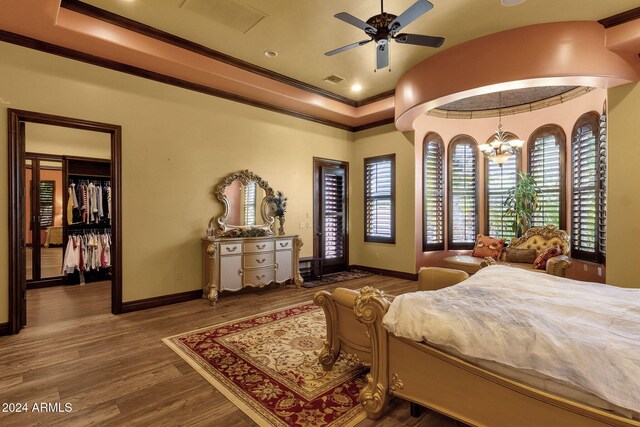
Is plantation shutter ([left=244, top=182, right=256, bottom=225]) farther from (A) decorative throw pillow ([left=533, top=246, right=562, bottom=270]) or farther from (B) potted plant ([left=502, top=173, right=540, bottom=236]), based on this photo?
(B) potted plant ([left=502, top=173, right=540, bottom=236])

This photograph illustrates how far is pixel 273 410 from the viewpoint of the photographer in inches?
81.6

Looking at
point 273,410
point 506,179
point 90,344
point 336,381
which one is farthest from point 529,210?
point 90,344

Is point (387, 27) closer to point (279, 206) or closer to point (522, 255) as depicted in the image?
point (279, 206)

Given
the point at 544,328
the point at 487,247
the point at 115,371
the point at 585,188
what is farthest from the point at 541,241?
the point at 115,371

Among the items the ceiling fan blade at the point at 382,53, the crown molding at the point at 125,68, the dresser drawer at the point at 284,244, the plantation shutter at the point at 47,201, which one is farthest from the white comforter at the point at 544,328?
the plantation shutter at the point at 47,201

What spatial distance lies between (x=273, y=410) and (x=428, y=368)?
1.07m

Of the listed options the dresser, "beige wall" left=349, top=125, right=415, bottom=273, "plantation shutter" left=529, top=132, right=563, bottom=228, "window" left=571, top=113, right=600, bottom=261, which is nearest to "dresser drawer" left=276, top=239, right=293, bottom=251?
the dresser

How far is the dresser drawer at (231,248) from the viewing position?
462 cm

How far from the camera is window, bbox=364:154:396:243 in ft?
21.0

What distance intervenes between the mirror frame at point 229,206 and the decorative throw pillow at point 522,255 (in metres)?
4.18

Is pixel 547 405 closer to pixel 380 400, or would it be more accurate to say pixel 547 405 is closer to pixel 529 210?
pixel 380 400

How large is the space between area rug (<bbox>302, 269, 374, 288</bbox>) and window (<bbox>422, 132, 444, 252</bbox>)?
142 centimetres

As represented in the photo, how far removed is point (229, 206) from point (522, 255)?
4955 mm

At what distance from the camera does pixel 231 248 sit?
471 centimetres
